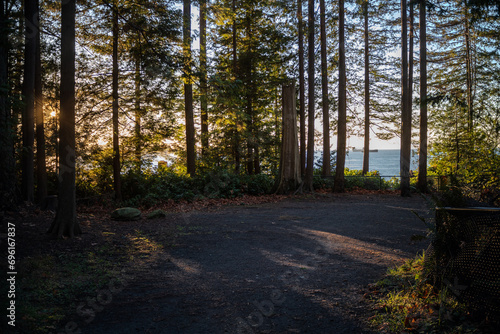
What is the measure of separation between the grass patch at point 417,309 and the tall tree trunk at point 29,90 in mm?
10329

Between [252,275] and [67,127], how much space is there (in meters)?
5.17

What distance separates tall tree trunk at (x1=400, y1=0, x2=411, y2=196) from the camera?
47.5 feet

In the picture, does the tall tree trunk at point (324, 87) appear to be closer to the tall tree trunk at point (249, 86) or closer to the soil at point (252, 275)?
the tall tree trunk at point (249, 86)

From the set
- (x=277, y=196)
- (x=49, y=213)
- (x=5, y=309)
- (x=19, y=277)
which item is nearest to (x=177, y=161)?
(x=277, y=196)

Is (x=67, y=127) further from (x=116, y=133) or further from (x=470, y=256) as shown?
(x=470, y=256)

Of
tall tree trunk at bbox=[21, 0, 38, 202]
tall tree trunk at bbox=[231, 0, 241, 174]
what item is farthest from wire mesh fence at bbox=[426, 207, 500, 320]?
tall tree trunk at bbox=[231, 0, 241, 174]

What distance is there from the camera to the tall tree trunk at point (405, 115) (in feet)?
47.5

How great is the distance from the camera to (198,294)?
13.7 ft

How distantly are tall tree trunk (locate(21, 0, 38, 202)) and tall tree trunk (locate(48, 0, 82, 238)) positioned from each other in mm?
3744

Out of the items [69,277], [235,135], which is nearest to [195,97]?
[235,135]

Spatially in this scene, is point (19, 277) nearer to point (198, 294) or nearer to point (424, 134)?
point (198, 294)

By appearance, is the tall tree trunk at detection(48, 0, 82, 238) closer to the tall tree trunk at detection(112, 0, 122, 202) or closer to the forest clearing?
the forest clearing

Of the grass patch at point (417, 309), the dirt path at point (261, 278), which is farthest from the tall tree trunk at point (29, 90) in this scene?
the grass patch at point (417, 309)

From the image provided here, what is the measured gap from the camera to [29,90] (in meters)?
9.99
